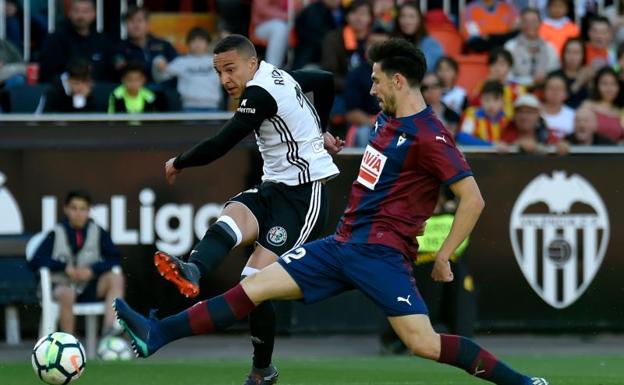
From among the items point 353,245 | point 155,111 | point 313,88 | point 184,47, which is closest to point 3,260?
point 155,111

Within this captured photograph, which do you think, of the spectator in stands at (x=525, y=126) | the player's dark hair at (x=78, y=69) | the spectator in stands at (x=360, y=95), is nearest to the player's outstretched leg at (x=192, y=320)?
the player's dark hair at (x=78, y=69)

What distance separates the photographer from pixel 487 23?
16.7 meters

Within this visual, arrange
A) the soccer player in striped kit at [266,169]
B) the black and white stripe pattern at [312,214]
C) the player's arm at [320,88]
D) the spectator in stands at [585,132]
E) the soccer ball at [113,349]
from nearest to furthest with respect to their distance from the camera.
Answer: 1. the soccer player in striped kit at [266,169]
2. the black and white stripe pattern at [312,214]
3. the player's arm at [320,88]
4. the soccer ball at [113,349]
5. the spectator in stands at [585,132]

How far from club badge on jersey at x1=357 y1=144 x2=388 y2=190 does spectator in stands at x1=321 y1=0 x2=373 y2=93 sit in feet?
22.9

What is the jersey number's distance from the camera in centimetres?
817

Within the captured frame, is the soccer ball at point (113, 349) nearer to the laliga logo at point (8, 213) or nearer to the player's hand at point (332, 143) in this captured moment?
the laliga logo at point (8, 213)

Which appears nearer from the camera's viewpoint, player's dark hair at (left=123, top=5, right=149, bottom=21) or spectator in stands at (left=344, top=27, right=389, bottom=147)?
spectator in stands at (left=344, top=27, right=389, bottom=147)

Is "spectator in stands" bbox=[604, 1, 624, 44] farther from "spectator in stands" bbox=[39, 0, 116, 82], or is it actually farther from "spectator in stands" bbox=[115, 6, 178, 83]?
"spectator in stands" bbox=[39, 0, 116, 82]

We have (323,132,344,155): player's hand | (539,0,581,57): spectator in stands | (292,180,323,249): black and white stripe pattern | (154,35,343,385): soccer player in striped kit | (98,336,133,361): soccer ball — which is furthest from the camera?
(539,0,581,57): spectator in stands

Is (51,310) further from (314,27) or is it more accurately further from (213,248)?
(213,248)

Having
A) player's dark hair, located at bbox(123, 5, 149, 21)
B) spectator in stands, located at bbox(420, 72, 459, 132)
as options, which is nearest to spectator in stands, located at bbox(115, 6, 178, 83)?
player's dark hair, located at bbox(123, 5, 149, 21)

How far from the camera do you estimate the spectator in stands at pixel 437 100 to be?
48.0 feet

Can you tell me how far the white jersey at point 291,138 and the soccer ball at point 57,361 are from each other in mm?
1715

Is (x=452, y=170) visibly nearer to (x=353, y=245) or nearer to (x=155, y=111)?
(x=353, y=245)
